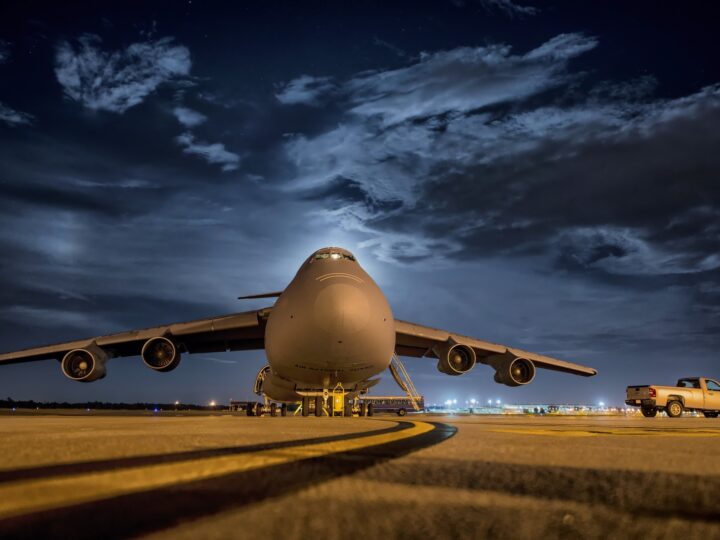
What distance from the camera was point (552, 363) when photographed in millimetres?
19344

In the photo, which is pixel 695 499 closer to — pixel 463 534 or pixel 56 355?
pixel 463 534

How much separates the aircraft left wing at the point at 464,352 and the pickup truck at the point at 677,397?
362cm

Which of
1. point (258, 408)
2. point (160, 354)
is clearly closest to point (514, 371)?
point (258, 408)

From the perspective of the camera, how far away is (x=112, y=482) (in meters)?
1.67

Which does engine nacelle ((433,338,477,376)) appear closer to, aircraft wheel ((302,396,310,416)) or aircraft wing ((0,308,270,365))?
aircraft wheel ((302,396,310,416))

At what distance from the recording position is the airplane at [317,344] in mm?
10492

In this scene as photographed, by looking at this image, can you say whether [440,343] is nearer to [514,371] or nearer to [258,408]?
[514,371]

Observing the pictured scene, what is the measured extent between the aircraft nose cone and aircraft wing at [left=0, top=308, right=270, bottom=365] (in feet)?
22.2

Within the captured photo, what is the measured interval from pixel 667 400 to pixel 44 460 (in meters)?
21.0

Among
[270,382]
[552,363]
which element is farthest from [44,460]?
[552,363]

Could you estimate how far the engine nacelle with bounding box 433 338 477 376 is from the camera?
16.3 metres

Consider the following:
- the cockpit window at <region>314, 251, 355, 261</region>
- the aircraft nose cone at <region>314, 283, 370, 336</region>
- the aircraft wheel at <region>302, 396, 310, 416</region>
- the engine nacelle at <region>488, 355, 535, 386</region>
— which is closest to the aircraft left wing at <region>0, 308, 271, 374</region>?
the aircraft wheel at <region>302, 396, 310, 416</region>

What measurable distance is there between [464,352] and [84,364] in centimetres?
1160

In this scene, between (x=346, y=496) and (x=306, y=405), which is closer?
(x=346, y=496)
